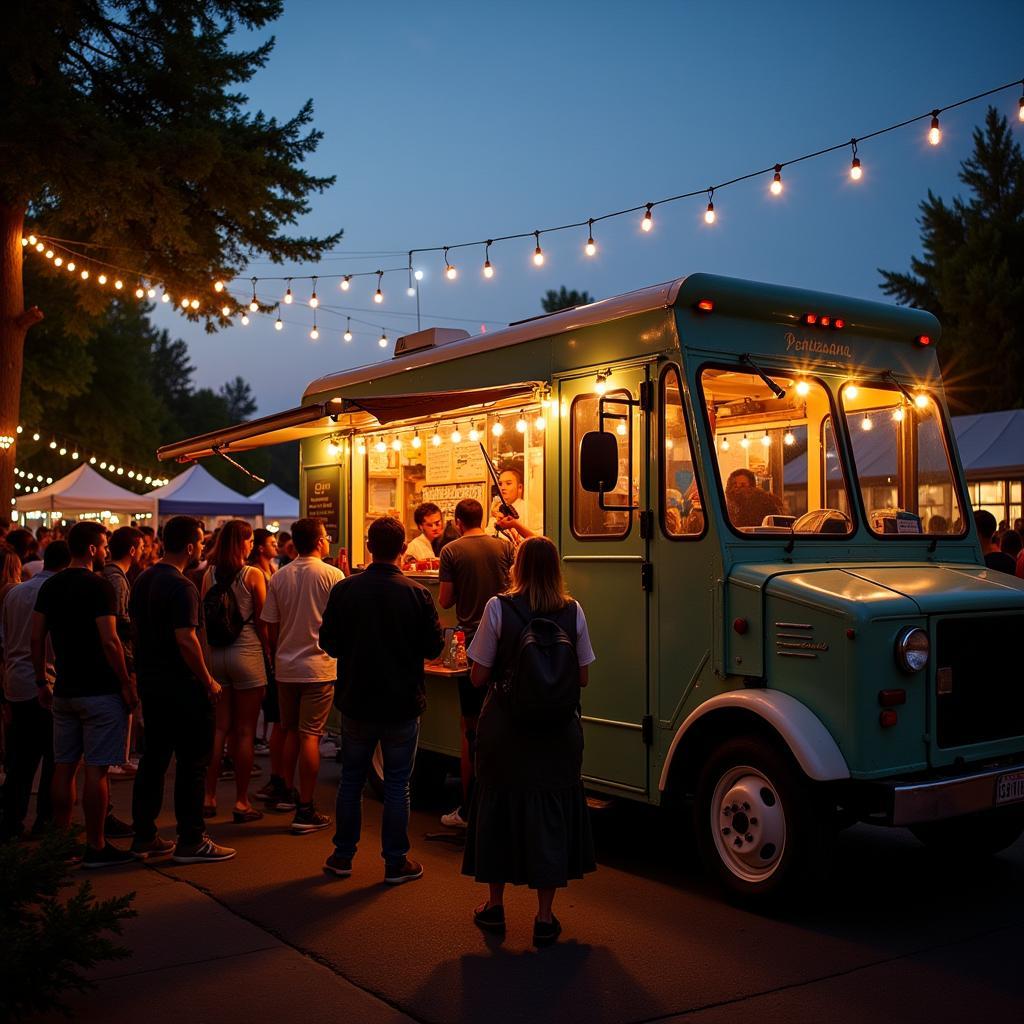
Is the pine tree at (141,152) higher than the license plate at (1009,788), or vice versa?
the pine tree at (141,152)

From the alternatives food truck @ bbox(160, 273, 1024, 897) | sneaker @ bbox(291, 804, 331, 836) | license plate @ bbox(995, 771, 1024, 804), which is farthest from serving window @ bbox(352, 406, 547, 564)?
license plate @ bbox(995, 771, 1024, 804)

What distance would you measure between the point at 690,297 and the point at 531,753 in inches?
103

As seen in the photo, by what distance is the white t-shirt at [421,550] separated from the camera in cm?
902

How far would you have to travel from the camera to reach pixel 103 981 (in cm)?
492

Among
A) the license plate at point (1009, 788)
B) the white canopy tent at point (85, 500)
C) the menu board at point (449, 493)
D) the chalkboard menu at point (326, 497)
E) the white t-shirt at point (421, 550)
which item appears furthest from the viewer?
the white canopy tent at point (85, 500)

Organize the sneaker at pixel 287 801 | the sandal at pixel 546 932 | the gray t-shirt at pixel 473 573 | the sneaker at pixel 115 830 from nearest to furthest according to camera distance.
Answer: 1. the sandal at pixel 546 932
2. the gray t-shirt at pixel 473 573
3. the sneaker at pixel 115 830
4. the sneaker at pixel 287 801

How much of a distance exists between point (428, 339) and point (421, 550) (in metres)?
1.61

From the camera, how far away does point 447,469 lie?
9.55m

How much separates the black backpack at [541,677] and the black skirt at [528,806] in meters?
0.08

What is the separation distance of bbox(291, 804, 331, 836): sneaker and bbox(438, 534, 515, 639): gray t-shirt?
1562 mm

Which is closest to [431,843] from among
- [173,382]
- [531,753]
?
[531,753]

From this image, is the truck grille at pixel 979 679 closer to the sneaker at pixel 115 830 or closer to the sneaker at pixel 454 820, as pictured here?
the sneaker at pixel 454 820

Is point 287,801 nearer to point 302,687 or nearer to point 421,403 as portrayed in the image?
point 302,687

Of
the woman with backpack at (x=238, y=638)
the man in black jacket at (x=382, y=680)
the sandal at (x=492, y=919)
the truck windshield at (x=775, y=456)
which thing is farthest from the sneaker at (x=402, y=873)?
the truck windshield at (x=775, y=456)
